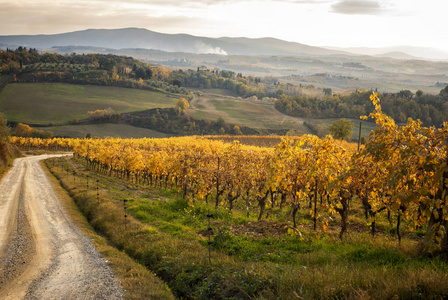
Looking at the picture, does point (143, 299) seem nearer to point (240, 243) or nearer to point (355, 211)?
point (240, 243)

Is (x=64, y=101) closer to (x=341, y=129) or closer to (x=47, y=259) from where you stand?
(x=341, y=129)

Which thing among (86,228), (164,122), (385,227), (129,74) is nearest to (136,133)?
(164,122)

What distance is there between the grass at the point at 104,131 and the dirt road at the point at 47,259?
88.3m

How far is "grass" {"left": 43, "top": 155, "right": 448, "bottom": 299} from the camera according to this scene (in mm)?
7035

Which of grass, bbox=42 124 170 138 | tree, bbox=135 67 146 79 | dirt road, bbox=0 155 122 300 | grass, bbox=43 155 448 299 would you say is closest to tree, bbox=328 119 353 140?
grass, bbox=42 124 170 138

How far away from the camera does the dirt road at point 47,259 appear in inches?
421

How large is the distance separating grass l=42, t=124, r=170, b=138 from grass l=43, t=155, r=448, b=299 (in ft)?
314

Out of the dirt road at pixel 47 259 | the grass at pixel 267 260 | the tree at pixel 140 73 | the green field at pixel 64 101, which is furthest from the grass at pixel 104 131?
the grass at pixel 267 260

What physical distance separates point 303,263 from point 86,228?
13455 mm

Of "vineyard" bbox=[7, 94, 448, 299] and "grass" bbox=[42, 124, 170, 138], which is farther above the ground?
"vineyard" bbox=[7, 94, 448, 299]

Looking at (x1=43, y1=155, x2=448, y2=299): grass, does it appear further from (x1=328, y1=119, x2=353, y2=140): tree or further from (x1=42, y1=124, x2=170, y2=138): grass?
(x1=42, y1=124, x2=170, y2=138): grass

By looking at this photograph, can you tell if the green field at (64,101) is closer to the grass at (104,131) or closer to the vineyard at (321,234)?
the grass at (104,131)

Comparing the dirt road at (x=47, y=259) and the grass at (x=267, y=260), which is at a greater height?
the grass at (x=267, y=260)

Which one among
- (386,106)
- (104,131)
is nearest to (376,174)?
(104,131)
